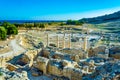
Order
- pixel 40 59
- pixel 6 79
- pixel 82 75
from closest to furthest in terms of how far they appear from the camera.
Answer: pixel 6 79 < pixel 82 75 < pixel 40 59

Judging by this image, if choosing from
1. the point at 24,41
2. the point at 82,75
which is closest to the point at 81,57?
the point at 82,75

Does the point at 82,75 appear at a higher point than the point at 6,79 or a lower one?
lower

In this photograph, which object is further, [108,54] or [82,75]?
[108,54]

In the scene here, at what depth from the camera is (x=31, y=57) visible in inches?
1378

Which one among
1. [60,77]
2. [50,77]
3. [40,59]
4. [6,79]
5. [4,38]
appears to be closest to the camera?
[6,79]

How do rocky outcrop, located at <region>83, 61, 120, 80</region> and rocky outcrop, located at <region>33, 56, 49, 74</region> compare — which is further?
rocky outcrop, located at <region>33, 56, 49, 74</region>

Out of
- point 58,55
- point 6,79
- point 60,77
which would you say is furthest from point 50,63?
point 6,79

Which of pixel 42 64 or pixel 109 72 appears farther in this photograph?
pixel 42 64

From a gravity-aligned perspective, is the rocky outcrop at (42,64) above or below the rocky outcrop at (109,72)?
below

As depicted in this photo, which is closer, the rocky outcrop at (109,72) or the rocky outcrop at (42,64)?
the rocky outcrop at (109,72)

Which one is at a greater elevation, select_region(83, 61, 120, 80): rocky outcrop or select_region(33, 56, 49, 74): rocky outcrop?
select_region(83, 61, 120, 80): rocky outcrop

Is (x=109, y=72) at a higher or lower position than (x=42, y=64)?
higher

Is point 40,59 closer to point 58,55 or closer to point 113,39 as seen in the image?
point 58,55

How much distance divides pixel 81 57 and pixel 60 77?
822cm
